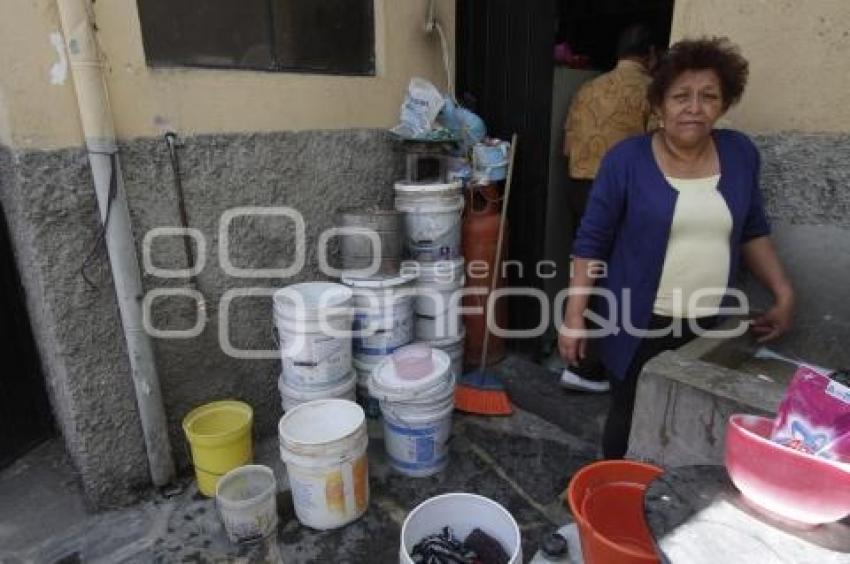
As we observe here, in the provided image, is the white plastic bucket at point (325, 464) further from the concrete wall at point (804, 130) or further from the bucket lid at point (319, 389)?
the concrete wall at point (804, 130)

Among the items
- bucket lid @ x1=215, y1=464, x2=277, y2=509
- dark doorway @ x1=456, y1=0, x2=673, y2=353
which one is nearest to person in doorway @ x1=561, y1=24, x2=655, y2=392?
dark doorway @ x1=456, y1=0, x2=673, y2=353

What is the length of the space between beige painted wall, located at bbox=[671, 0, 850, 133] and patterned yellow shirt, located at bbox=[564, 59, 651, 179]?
4.05 feet

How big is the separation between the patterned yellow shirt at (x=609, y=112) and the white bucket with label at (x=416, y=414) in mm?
1898

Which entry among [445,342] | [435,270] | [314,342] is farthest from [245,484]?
[435,270]

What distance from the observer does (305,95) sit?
3283mm

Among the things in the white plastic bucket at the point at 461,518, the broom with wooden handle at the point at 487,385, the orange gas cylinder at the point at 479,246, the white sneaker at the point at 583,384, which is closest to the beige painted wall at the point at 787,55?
the broom with wooden handle at the point at 487,385

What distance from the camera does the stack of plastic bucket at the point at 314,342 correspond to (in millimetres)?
2957

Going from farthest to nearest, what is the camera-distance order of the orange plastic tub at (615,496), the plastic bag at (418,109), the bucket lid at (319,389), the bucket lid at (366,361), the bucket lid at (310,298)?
the plastic bag at (418,109)
the bucket lid at (366,361)
the bucket lid at (319,389)
the bucket lid at (310,298)
the orange plastic tub at (615,496)

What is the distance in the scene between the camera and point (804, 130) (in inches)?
91.2

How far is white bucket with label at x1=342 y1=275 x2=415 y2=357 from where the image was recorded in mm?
3342

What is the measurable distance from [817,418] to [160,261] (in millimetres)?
2869

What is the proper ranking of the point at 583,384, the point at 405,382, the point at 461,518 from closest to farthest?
1. the point at 461,518
2. the point at 405,382
3. the point at 583,384

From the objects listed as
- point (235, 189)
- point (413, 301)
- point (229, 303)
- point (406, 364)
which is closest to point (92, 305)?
point (229, 303)

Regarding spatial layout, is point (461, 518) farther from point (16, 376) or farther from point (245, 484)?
point (16, 376)
